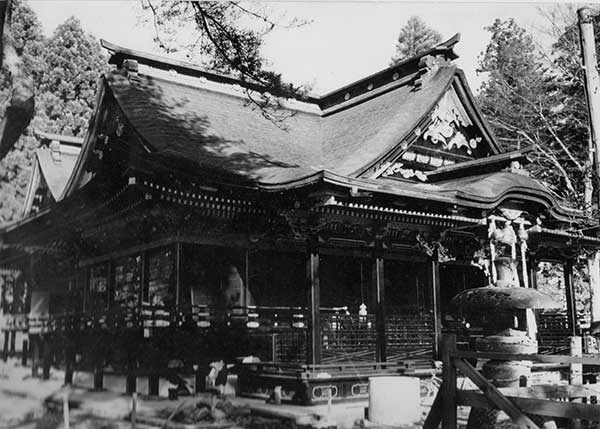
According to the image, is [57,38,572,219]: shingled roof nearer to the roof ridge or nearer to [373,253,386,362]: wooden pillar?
the roof ridge

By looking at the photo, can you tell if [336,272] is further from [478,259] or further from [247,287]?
[478,259]

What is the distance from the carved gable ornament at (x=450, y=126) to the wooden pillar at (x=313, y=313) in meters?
5.05

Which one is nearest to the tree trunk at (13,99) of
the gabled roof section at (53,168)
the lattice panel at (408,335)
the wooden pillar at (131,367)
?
the gabled roof section at (53,168)

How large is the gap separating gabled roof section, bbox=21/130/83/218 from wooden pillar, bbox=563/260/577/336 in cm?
1188

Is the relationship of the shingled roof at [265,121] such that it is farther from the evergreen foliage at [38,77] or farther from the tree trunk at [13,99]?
the tree trunk at [13,99]

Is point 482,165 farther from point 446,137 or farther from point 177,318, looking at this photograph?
point 177,318

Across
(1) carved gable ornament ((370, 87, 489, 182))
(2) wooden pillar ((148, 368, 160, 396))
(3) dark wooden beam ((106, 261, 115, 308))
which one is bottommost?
(2) wooden pillar ((148, 368, 160, 396))

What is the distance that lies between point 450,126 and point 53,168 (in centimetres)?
891

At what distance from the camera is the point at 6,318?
5.85m

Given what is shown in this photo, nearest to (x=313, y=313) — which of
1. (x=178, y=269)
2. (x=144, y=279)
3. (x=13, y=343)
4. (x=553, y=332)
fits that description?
(x=178, y=269)

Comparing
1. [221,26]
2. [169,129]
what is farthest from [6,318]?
[169,129]

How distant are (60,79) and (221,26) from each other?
2185mm

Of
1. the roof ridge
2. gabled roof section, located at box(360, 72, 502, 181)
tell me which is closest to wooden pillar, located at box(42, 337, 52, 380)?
the roof ridge

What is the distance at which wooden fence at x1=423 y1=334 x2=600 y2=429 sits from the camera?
14.6 feet
